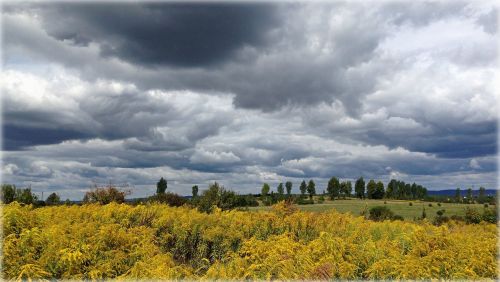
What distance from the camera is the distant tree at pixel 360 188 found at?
367ft

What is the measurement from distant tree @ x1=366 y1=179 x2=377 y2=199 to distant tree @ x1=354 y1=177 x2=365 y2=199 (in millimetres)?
1788

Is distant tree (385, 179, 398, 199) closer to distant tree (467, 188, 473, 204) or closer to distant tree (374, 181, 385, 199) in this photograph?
distant tree (374, 181, 385, 199)

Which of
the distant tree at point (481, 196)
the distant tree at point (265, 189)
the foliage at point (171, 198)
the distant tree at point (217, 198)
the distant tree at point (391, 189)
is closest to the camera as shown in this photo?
the distant tree at point (217, 198)

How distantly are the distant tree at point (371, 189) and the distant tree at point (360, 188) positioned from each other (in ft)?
5.87

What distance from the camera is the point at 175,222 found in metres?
11.3

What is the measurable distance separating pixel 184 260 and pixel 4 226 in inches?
164

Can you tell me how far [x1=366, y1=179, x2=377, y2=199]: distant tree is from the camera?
11281 cm

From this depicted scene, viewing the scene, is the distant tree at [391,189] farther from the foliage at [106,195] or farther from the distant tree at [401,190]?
the foliage at [106,195]

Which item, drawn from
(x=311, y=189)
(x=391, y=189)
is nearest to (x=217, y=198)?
(x=311, y=189)

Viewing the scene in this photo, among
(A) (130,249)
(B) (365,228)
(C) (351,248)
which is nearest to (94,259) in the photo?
(A) (130,249)

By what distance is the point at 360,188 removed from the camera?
11262cm

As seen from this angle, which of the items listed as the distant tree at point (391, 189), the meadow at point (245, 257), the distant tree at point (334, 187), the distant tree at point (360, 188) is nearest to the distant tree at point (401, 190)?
the distant tree at point (391, 189)

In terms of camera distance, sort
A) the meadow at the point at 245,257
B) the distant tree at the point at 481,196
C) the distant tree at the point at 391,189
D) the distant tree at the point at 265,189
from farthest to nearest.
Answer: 1. the distant tree at the point at 391,189
2. the distant tree at the point at 481,196
3. the distant tree at the point at 265,189
4. the meadow at the point at 245,257

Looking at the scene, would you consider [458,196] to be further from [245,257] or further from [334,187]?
[245,257]
